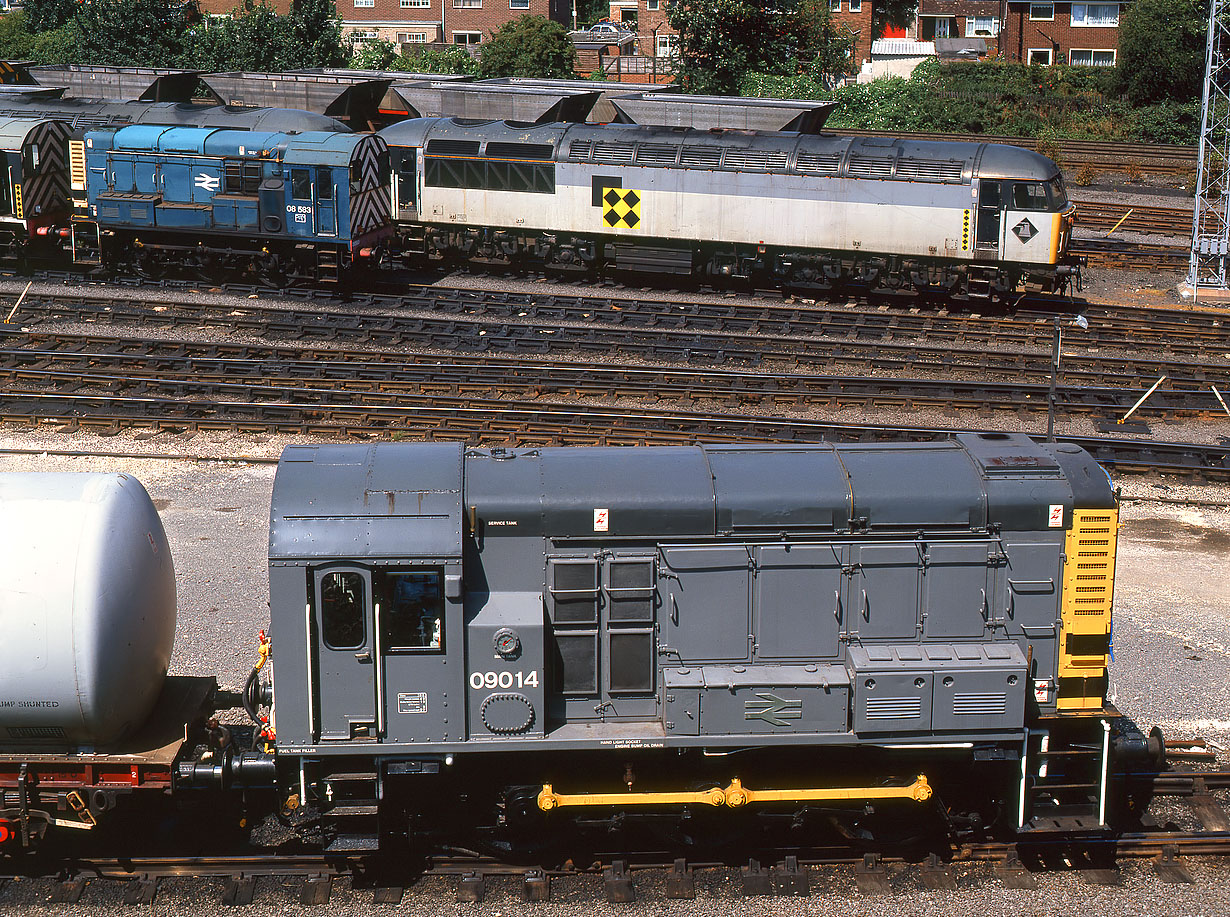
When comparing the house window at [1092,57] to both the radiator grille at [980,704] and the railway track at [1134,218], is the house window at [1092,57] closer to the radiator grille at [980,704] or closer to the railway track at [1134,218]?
the railway track at [1134,218]

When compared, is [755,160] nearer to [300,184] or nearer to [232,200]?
[300,184]

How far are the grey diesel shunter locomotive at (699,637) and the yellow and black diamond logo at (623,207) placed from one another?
2295 centimetres

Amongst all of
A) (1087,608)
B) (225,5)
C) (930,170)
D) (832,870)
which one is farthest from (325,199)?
(225,5)

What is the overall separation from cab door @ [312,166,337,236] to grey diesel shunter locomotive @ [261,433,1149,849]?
21.5 m

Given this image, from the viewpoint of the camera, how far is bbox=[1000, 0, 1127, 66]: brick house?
67.3 metres

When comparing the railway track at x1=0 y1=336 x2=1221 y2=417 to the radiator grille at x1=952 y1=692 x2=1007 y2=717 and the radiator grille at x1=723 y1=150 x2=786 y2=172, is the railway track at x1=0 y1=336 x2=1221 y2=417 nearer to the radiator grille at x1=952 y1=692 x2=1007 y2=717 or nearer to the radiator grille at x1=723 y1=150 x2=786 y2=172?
the radiator grille at x1=723 y1=150 x2=786 y2=172

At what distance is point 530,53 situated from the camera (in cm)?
6056

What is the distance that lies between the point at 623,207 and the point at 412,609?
2448 cm

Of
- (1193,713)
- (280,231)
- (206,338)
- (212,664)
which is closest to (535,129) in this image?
(280,231)

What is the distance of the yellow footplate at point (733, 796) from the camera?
36.3 ft

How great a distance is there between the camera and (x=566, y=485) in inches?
444

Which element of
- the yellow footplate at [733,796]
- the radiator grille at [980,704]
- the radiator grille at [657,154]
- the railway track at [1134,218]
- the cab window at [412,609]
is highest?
the radiator grille at [657,154]

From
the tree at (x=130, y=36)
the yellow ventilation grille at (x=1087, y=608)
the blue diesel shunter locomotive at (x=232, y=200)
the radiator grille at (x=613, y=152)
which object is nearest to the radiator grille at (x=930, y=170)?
the radiator grille at (x=613, y=152)

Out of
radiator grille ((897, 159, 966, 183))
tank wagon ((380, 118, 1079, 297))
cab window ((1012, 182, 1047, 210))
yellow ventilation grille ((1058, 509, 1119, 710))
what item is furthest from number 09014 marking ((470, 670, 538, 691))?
cab window ((1012, 182, 1047, 210))
